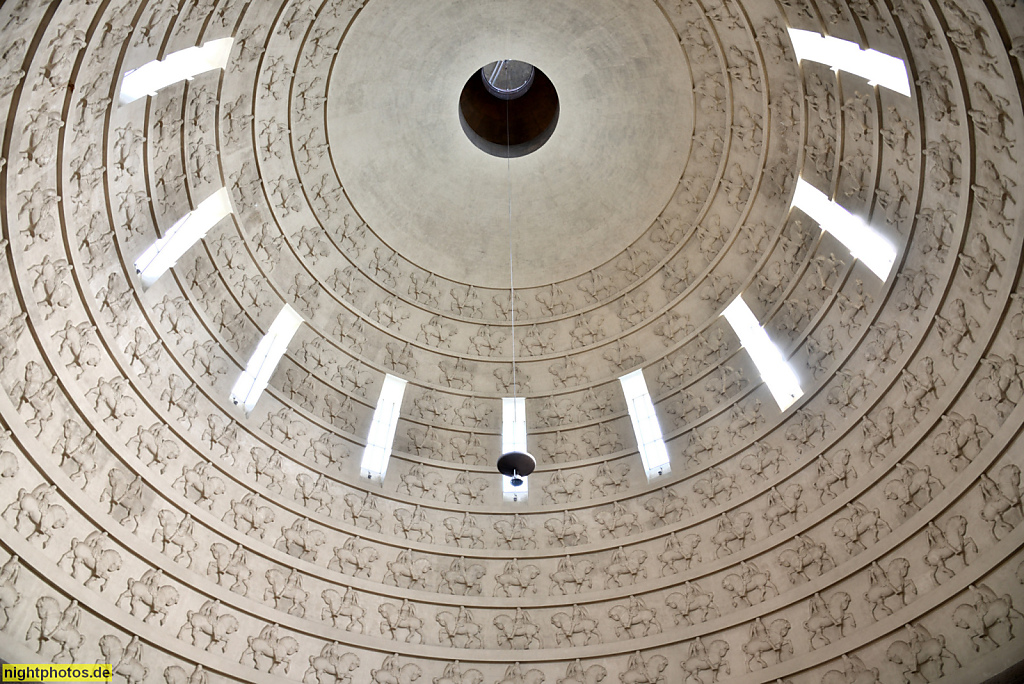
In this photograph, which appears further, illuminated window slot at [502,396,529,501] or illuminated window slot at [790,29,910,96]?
illuminated window slot at [502,396,529,501]

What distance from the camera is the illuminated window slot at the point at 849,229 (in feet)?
48.8

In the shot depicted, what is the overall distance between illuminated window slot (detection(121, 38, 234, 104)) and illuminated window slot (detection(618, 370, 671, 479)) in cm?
1119

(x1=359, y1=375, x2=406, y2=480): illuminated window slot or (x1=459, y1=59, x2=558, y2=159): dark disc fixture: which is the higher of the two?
(x1=459, y1=59, x2=558, y2=159): dark disc fixture

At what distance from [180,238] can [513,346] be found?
8129 millimetres

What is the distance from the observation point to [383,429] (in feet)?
60.3

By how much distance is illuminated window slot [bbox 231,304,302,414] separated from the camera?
16594 mm

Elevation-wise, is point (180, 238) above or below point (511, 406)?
below

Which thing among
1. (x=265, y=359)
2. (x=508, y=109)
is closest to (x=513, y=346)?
(x=265, y=359)

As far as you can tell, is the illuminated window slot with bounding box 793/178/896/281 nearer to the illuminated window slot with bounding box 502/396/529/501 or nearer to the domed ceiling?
the domed ceiling

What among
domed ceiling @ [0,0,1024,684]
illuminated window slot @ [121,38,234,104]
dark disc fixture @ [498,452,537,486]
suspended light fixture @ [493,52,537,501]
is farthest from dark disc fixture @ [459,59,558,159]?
dark disc fixture @ [498,452,537,486]

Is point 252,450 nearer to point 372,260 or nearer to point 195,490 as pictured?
point 195,490

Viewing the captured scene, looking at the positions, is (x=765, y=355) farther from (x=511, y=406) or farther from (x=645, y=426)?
(x=511, y=406)

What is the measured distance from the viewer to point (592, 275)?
20531mm

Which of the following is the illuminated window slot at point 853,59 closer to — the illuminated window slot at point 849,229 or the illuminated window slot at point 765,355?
the illuminated window slot at point 849,229
